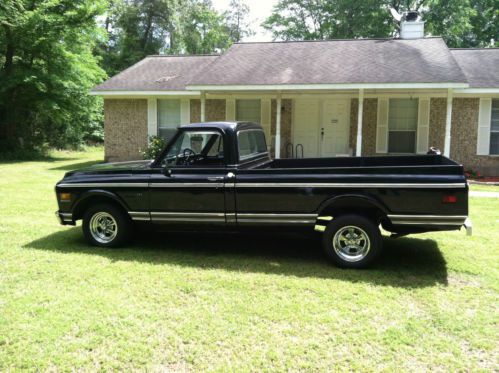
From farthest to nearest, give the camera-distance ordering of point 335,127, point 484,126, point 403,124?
point 335,127, point 403,124, point 484,126

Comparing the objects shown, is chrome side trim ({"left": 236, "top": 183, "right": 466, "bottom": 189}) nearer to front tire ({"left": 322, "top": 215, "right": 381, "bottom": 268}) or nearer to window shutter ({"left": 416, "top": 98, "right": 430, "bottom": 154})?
front tire ({"left": 322, "top": 215, "right": 381, "bottom": 268})

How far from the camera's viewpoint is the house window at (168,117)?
17.2 meters

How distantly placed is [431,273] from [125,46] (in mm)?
36231

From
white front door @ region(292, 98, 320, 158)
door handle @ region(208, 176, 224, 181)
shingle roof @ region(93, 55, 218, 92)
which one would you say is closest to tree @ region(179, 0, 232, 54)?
shingle roof @ region(93, 55, 218, 92)

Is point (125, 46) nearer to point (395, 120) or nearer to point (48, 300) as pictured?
point (395, 120)

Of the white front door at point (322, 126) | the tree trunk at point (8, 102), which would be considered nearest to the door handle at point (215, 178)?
the white front door at point (322, 126)

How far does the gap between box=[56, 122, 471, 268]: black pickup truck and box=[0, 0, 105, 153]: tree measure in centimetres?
1659

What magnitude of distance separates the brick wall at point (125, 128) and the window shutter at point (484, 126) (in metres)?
12.2

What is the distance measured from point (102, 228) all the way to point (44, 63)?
18.6 meters

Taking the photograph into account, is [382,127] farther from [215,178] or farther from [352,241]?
[215,178]

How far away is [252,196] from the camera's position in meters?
5.41

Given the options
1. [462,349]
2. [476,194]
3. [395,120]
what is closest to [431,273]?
[462,349]

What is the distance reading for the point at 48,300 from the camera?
4.30m

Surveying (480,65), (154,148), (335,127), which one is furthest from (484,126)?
(154,148)
